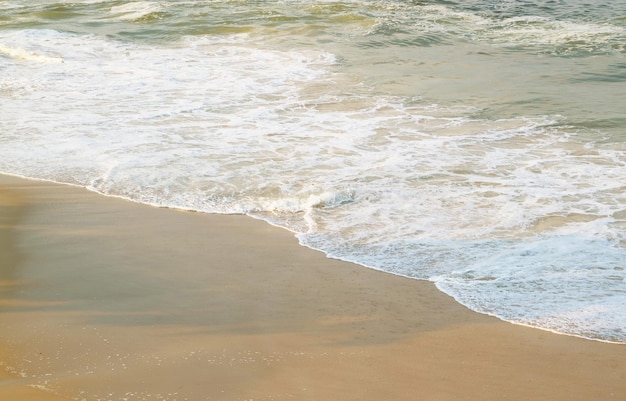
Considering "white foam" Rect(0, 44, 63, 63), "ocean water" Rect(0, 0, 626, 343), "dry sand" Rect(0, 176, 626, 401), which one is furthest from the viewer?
"white foam" Rect(0, 44, 63, 63)

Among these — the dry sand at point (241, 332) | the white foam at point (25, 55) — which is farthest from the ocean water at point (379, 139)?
the dry sand at point (241, 332)

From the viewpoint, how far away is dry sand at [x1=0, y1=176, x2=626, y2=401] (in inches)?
137

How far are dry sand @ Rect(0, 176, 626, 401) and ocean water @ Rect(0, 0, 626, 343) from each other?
0.30 m

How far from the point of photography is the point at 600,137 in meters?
8.09

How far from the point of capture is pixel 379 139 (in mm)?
7844

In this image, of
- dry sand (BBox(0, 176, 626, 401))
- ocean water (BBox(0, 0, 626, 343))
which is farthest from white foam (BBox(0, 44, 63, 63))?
dry sand (BBox(0, 176, 626, 401))

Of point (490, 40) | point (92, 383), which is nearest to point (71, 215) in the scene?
point (92, 383)

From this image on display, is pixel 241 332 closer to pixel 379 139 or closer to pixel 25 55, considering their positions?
pixel 379 139

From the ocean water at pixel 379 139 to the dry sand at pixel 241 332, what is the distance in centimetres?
30

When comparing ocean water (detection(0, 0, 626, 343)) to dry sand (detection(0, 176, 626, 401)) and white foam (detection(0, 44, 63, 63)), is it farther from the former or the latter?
dry sand (detection(0, 176, 626, 401))

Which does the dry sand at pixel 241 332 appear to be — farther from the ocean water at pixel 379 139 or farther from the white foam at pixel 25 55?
the white foam at pixel 25 55

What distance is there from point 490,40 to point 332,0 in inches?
206

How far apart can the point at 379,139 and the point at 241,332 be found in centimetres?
412

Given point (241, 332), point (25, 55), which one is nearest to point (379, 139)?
point (241, 332)
